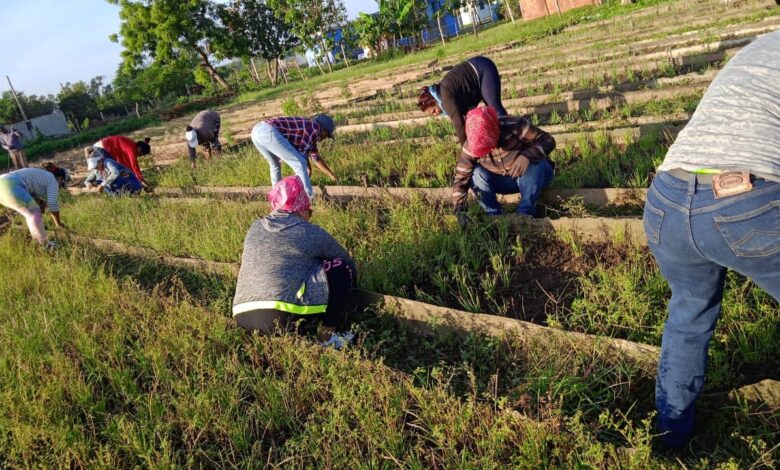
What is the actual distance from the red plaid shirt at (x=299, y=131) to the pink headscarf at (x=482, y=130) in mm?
2162

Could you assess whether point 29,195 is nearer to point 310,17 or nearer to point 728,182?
point 728,182

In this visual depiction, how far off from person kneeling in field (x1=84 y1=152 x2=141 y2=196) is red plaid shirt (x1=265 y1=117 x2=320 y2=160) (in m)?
4.39

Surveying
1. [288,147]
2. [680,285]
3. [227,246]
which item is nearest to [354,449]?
[680,285]

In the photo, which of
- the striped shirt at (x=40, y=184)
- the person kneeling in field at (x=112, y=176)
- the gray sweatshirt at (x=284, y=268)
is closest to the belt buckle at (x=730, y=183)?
the gray sweatshirt at (x=284, y=268)

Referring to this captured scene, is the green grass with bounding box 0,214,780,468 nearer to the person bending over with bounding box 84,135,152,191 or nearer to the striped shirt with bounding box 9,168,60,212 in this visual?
the striped shirt with bounding box 9,168,60,212

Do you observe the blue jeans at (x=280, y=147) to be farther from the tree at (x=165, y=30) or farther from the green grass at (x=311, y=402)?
the tree at (x=165, y=30)

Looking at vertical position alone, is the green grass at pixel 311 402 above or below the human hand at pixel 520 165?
below

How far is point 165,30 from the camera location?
29.3m

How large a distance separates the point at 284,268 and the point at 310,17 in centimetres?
3229

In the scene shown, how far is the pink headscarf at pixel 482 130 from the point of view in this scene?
3799 mm

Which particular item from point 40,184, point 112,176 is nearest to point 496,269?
point 40,184

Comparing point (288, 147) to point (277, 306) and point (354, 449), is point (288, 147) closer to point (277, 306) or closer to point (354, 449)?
point (277, 306)

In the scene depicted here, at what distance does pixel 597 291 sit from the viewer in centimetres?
305

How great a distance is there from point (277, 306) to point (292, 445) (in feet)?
3.04
